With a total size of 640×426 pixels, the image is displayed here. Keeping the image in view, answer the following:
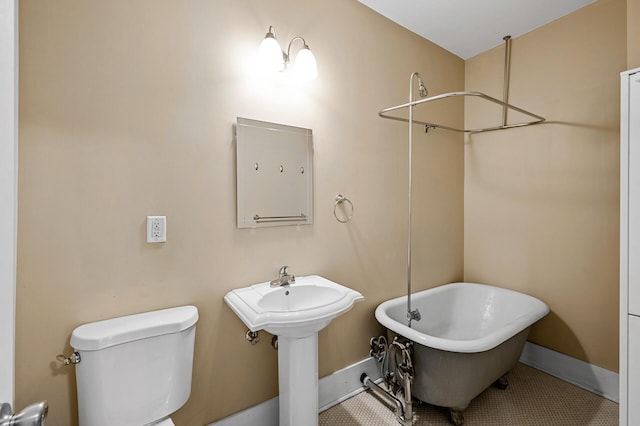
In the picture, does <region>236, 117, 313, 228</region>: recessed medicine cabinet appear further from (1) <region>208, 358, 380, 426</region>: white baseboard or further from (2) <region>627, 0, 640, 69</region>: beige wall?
(2) <region>627, 0, 640, 69</region>: beige wall

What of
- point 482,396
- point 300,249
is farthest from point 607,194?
point 300,249

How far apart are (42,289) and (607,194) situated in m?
3.13

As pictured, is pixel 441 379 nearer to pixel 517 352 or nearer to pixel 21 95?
pixel 517 352

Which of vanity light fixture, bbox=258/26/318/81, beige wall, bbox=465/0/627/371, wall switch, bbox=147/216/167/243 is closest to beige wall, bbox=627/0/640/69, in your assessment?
beige wall, bbox=465/0/627/371

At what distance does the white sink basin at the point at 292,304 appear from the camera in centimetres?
122

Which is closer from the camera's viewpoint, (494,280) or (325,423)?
(325,423)

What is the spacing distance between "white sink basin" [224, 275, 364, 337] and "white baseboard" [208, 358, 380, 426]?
23.8 inches

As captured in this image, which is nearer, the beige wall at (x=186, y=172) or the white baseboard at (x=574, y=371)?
the beige wall at (x=186, y=172)

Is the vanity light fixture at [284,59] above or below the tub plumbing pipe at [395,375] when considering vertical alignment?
above

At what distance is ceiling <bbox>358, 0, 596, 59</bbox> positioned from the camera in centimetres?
205

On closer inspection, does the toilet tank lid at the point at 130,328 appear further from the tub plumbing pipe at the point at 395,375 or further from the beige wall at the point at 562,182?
the beige wall at the point at 562,182

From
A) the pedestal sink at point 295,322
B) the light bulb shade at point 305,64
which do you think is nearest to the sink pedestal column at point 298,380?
the pedestal sink at point 295,322

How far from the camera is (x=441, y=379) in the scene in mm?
1654

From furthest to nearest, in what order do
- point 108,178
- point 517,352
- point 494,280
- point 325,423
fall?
point 494,280 < point 517,352 < point 325,423 < point 108,178
